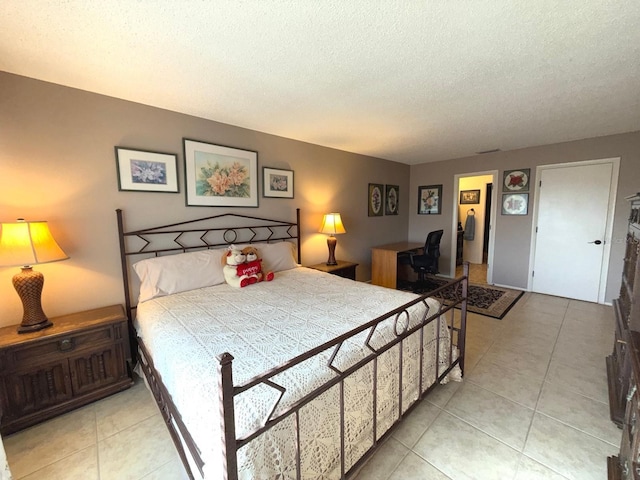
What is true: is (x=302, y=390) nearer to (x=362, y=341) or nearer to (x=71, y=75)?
(x=362, y=341)

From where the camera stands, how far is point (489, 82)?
1.97 meters

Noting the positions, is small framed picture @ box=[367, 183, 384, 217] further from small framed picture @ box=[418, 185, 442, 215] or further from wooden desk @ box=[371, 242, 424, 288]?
small framed picture @ box=[418, 185, 442, 215]

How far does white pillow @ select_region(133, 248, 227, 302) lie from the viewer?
217cm

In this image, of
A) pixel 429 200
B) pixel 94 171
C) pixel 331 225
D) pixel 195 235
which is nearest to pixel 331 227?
pixel 331 225

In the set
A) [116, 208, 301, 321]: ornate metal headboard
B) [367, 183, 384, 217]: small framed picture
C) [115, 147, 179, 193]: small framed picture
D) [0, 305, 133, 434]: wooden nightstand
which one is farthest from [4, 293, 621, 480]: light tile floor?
[367, 183, 384, 217]: small framed picture

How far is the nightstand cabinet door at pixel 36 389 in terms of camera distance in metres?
1.62

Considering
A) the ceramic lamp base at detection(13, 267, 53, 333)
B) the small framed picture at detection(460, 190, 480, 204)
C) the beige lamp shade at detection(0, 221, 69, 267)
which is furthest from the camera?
the small framed picture at detection(460, 190, 480, 204)

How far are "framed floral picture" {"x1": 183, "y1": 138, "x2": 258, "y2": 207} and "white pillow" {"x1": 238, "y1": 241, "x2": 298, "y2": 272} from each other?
53cm

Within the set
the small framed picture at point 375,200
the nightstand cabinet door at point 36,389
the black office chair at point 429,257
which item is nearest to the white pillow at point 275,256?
the nightstand cabinet door at point 36,389

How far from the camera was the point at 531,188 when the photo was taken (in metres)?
4.10

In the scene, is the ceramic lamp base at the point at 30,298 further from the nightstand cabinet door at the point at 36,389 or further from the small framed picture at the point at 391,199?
the small framed picture at the point at 391,199

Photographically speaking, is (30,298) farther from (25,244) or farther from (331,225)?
(331,225)

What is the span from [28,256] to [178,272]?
2.92ft

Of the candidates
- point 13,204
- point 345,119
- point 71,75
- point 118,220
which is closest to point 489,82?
point 345,119
